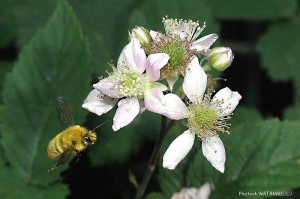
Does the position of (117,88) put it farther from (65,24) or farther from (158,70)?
(65,24)

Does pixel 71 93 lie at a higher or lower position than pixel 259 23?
higher

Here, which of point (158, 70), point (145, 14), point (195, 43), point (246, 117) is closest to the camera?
point (158, 70)

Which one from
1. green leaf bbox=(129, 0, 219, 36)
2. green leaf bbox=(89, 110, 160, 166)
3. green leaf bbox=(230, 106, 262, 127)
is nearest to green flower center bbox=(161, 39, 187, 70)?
green leaf bbox=(129, 0, 219, 36)

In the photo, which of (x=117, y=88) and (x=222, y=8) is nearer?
(x=117, y=88)

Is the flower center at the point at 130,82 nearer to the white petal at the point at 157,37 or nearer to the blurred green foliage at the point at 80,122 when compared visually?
the white petal at the point at 157,37

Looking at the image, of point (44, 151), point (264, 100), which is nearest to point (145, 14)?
point (44, 151)

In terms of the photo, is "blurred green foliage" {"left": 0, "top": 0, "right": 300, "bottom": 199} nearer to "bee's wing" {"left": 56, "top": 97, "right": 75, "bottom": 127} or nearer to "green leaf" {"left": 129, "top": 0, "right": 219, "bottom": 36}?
"green leaf" {"left": 129, "top": 0, "right": 219, "bottom": 36}

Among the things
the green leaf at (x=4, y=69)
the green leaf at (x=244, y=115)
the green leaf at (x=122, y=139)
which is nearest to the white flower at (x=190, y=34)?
the green leaf at (x=122, y=139)

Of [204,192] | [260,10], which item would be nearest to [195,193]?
[204,192]
